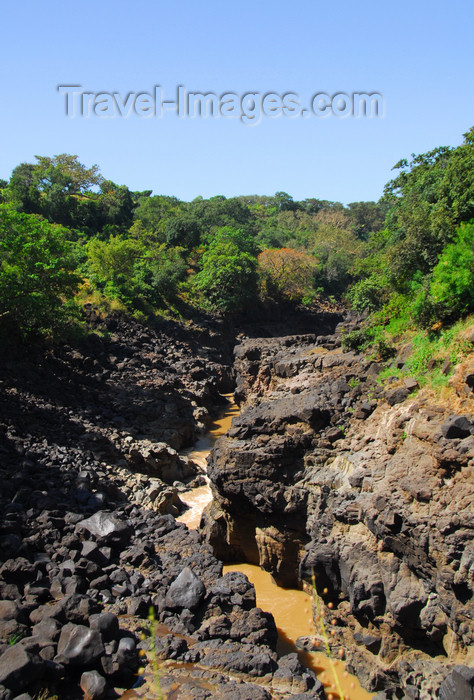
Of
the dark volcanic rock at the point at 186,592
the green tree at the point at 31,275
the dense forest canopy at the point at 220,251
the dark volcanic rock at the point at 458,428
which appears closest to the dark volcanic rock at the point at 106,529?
the dark volcanic rock at the point at 186,592

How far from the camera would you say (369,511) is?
1052 centimetres

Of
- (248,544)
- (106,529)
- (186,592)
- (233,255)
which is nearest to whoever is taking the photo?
(186,592)

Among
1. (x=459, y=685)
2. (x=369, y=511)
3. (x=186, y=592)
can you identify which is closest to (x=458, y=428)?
(x=369, y=511)

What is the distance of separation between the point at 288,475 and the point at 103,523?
5.29 metres

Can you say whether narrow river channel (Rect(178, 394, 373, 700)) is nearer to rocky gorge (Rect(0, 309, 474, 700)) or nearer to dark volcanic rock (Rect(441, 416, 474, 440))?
rocky gorge (Rect(0, 309, 474, 700))

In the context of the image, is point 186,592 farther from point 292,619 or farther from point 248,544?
point 248,544

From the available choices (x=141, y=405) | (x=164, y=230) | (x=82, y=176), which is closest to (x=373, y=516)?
(x=141, y=405)

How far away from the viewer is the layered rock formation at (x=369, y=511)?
8668 mm

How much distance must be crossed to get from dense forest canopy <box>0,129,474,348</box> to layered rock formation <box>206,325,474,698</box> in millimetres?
3828

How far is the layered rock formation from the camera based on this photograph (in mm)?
8668

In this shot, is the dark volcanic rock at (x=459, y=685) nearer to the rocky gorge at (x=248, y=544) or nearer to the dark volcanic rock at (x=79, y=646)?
the rocky gorge at (x=248, y=544)

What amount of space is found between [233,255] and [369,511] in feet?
119

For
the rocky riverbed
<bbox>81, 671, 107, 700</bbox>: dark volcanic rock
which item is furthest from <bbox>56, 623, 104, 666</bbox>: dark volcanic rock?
<bbox>81, 671, 107, 700</bbox>: dark volcanic rock

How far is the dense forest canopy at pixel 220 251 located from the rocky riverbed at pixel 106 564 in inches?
185
